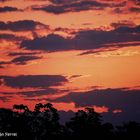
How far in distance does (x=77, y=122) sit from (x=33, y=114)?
8.42 meters

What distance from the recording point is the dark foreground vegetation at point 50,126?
89.1 m

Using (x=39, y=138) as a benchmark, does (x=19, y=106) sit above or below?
above

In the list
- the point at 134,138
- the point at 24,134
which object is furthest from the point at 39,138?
the point at 134,138

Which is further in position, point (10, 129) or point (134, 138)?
point (134, 138)

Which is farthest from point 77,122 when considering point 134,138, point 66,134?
point 134,138

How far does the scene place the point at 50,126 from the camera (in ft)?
296

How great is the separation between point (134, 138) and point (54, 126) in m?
15.2

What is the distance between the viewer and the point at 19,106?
92.4 metres

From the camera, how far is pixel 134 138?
94500 millimetres

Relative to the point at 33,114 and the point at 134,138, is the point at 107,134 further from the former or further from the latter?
the point at 33,114

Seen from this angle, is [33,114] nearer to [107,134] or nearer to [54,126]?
[54,126]

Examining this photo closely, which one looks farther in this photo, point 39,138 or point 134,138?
point 134,138

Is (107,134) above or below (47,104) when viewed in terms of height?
below

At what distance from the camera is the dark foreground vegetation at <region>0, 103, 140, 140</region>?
89062 millimetres
